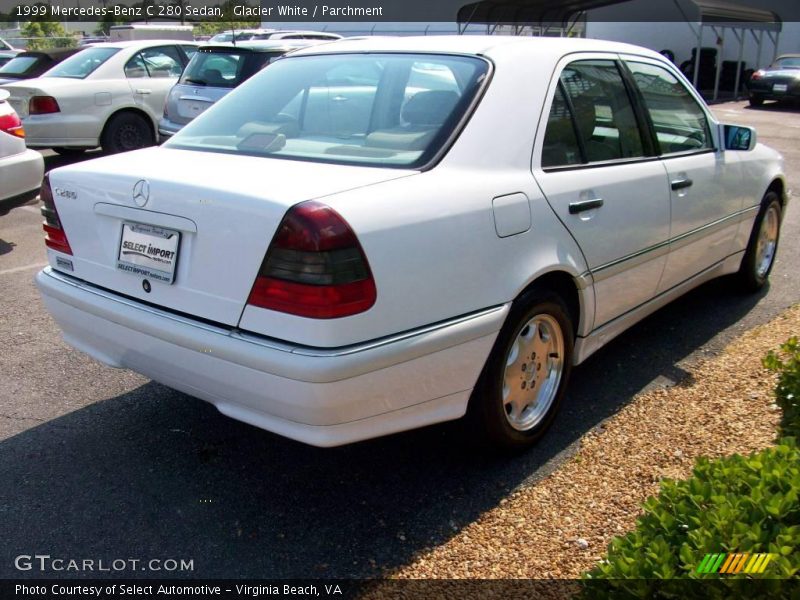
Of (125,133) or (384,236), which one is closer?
(384,236)

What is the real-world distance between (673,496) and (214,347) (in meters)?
1.52

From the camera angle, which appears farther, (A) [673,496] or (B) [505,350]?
(B) [505,350]

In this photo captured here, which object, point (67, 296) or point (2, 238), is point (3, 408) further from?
point (2, 238)

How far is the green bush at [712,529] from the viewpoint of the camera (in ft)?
5.27

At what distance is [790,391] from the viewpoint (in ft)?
8.22

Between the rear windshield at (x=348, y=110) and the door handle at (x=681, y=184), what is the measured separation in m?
1.33

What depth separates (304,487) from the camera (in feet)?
10.4

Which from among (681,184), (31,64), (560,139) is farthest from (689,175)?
(31,64)

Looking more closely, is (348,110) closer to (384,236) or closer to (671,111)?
(384,236)

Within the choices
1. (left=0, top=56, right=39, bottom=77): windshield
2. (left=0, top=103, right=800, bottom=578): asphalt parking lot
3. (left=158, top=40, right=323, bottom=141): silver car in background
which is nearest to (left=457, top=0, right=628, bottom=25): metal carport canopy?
(left=0, top=56, right=39, bottom=77): windshield

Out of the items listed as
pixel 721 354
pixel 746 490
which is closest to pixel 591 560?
pixel 746 490

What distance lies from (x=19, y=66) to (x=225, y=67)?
5.57 m

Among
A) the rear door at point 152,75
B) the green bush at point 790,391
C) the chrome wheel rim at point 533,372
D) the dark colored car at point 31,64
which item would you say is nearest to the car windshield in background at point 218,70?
the rear door at point 152,75

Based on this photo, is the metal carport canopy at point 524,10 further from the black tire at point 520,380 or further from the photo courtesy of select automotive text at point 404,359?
the black tire at point 520,380
